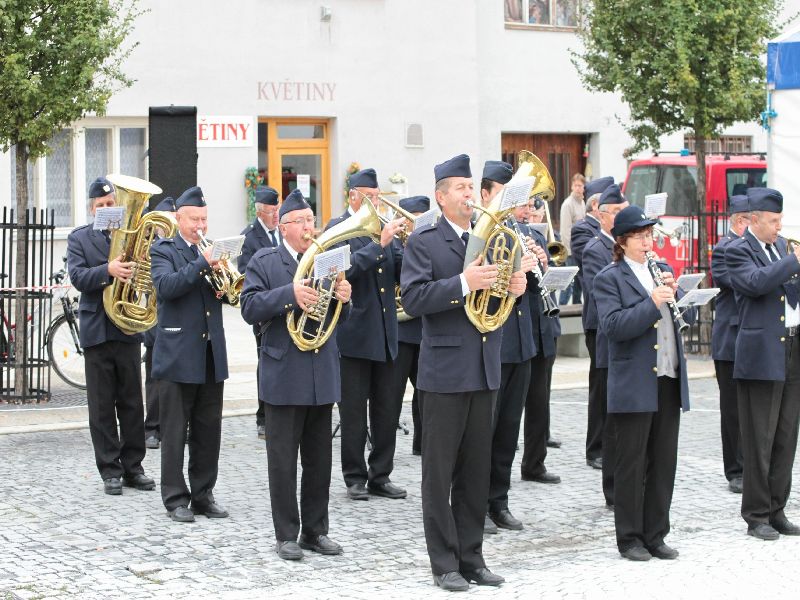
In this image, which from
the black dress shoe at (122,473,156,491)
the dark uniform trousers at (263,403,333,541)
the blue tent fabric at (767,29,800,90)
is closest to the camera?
the dark uniform trousers at (263,403,333,541)

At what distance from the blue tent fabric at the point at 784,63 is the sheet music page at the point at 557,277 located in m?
4.76

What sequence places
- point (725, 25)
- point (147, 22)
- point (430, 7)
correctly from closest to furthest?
1. point (725, 25)
2. point (147, 22)
3. point (430, 7)

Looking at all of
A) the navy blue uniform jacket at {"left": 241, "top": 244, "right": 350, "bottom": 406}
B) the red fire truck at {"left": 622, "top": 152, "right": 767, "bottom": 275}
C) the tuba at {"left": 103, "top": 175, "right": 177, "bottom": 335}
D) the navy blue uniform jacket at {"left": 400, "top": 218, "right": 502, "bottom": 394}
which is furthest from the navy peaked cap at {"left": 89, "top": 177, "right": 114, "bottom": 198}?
the red fire truck at {"left": 622, "top": 152, "right": 767, "bottom": 275}

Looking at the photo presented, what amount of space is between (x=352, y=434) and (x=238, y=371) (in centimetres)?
581

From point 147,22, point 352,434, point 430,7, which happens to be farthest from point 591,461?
point 430,7

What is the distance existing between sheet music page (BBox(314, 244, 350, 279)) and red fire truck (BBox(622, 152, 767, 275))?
1159cm

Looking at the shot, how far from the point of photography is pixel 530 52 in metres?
25.0

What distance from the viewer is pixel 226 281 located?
8859mm

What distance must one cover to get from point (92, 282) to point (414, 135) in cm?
1380

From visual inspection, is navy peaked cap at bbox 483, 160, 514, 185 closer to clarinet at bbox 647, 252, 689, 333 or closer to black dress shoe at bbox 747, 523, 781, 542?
clarinet at bbox 647, 252, 689, 333

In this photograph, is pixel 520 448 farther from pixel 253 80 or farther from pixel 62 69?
pixel 253 80

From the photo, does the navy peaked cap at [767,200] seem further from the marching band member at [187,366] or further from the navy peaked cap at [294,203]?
the marching band member at [187,366]

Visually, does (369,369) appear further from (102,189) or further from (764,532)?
(764,532)

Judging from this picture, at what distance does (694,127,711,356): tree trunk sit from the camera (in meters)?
17.2
